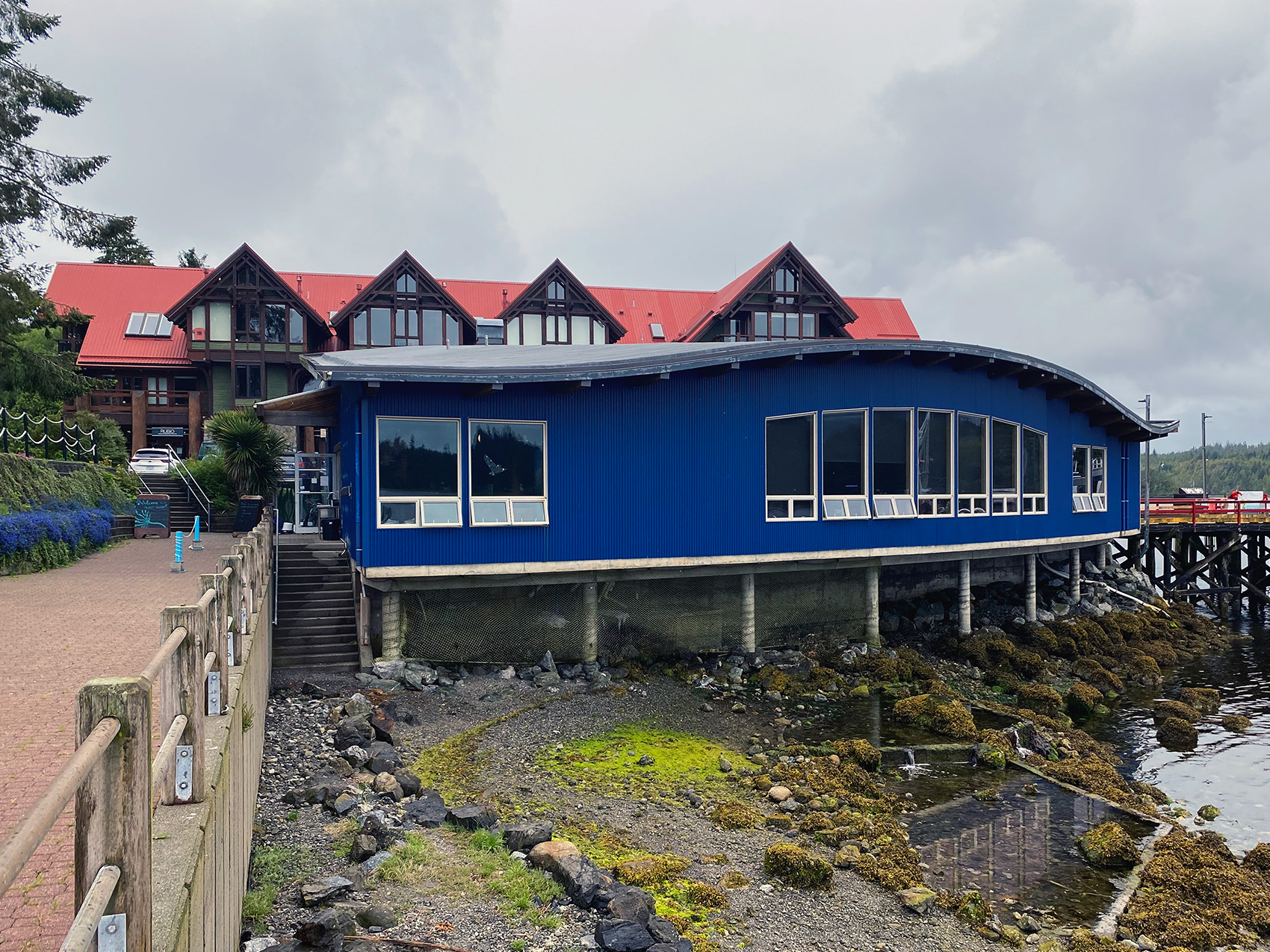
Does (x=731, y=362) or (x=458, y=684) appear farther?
(x=731, y=362)

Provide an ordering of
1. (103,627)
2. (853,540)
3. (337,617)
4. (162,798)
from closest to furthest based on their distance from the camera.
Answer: (162,798)
(103,627)
(337,617)
(853,540)

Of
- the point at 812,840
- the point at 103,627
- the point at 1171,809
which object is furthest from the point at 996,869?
the point at 103,627

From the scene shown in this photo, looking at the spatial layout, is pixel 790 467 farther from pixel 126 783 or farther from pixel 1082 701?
pixel 126 783

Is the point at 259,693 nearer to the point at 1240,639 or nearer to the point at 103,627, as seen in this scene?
the point at 103,627

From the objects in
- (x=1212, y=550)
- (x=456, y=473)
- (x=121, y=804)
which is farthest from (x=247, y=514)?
(x=1212, y=550)

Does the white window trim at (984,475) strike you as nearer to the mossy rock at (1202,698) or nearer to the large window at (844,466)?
the large window at (844,466)

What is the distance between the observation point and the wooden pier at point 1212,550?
32.6m

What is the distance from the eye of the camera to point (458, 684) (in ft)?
49.6

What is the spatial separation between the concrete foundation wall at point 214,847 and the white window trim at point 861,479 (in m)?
13.4

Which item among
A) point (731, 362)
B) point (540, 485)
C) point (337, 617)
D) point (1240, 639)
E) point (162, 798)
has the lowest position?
point (1240, 639)

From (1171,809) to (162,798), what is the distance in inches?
523

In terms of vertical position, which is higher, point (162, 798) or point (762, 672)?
point (162, 798)

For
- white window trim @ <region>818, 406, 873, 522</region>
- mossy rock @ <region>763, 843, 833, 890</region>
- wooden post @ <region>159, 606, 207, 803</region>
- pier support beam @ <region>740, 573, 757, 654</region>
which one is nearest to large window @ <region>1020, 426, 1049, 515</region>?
white window trim @ <region>818, 406, 873, 522</region>

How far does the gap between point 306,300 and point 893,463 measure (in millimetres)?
31219
